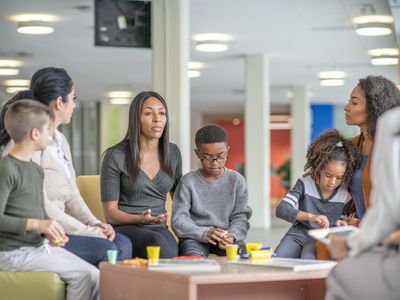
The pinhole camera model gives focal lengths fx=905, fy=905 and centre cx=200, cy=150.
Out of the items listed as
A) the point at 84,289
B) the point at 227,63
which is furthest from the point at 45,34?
the point at 84,289

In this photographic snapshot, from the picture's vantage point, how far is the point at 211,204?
5.35 metres

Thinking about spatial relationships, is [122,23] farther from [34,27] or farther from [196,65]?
[196,65]

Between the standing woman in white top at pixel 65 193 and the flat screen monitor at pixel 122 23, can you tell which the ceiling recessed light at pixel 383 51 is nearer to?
the flat screen monitor at pixel 122 23

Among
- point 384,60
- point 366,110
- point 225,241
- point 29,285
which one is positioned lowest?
point 29,285

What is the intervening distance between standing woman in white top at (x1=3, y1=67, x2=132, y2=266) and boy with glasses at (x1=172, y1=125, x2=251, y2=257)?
502mm

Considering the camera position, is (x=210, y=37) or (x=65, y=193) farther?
(x=210, y=37)

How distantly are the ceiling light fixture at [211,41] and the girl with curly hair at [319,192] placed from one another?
25.6 feet

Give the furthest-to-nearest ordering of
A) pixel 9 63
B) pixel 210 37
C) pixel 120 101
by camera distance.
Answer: pixel 120 101 < pixel 9 63 < pixel 210 37

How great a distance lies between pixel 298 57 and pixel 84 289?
1177 cm

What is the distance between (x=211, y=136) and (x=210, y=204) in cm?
42

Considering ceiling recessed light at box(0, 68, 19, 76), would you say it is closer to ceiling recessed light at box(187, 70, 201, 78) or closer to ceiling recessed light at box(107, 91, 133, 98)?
ceiling recessed light at box(187, 70, 201, 78)

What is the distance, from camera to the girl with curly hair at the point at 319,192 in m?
4.99

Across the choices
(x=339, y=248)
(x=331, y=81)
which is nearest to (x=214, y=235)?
(x=339, y=248)

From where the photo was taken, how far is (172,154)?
18.2ft
